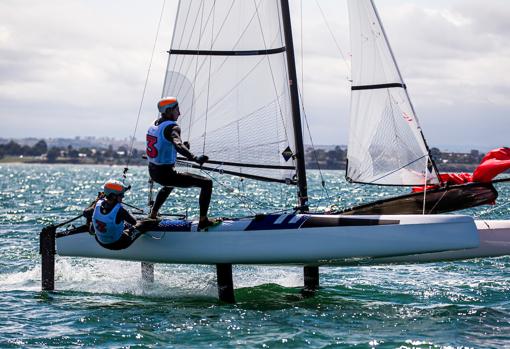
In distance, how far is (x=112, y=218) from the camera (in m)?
10.3

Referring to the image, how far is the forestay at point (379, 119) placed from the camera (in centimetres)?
1107

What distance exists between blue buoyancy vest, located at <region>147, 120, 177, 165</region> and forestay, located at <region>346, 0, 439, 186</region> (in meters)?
2.61

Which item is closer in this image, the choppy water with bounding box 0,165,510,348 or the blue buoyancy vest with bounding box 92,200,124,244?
the choppy water with bounding box 0,165,510,348

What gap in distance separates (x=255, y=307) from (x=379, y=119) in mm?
3031

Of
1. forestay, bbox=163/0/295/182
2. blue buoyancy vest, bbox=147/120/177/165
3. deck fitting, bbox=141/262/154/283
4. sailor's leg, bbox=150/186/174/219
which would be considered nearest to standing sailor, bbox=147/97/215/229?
blue buoyancy vest, bbox=147/120/177/165

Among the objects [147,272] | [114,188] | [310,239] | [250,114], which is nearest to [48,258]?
[147,272]

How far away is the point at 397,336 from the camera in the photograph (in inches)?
344

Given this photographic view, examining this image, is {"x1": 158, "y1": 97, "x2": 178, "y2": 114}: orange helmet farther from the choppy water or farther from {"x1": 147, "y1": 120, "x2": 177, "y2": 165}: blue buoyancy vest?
the choppy water

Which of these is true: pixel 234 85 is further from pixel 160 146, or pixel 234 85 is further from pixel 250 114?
pixel 160 146

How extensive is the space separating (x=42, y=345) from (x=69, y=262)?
19.8 feet

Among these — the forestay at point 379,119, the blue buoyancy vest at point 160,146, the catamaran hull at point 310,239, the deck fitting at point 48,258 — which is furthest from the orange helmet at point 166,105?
the forestay at point 379,119

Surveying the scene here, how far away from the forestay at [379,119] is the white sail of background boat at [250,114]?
13mm

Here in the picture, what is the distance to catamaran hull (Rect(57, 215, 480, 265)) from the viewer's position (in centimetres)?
966

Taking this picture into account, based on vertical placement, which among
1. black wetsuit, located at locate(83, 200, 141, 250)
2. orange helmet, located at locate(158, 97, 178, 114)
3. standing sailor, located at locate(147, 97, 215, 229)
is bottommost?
black wetsuit, located at locate(83, 200, 141, 250)
